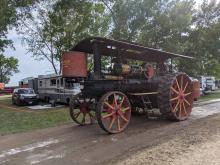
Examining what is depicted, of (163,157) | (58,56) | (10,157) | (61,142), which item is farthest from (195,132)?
(58,56)

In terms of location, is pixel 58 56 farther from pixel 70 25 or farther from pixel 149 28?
pixel 149 28

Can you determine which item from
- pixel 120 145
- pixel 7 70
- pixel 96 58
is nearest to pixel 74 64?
pixel 96 58

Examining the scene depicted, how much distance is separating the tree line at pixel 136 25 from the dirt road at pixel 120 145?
48.4 ft

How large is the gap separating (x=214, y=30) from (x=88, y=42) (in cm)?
2130

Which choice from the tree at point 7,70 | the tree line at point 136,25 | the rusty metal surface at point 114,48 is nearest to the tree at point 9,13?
the tree line at point 136,25

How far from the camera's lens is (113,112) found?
1179cm

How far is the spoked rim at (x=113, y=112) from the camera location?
1134 centimetres

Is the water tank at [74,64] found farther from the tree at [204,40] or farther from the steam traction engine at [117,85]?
the tree at [204,40]

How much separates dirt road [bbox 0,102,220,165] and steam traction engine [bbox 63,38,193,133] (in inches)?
27.0

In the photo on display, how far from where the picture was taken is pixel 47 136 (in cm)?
1176

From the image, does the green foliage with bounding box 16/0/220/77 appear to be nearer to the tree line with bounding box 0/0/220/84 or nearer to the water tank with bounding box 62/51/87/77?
the tree line with bounding box 0/0/220/84

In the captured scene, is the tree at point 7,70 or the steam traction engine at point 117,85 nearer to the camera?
the steam traction engine at point 117,85

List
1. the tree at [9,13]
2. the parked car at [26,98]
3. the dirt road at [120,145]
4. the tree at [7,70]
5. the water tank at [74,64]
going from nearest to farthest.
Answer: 1. the dirt road at [120,145]
2. the water tank at [74,64]
3. the tree at [9,13]
4. the parked car at [26,98]
5. the tree at [7,70]

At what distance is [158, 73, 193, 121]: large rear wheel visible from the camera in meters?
13.6
